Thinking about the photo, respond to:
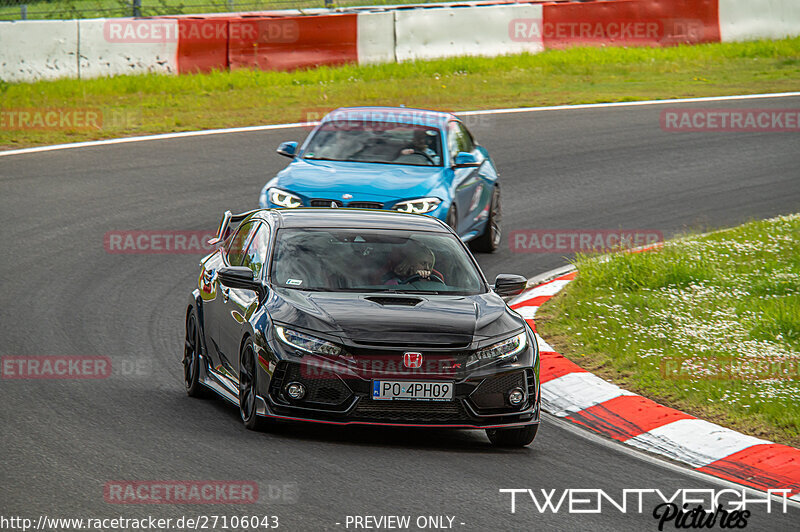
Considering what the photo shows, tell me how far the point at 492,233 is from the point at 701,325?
4.71 metres

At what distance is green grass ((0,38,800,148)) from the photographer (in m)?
21.2

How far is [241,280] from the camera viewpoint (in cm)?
796

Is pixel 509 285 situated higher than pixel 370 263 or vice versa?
pixel 370 263

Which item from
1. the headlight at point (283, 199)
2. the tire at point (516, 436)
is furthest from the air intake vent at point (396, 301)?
the headlight at point (283, 199)

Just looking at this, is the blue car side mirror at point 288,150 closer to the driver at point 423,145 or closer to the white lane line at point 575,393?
the driver at point 423,145

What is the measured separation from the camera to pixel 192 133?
20.3 m

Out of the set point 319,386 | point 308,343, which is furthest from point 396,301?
point 319,386

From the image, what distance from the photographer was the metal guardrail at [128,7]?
883 inches

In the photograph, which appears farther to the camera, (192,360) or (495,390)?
(192,360)

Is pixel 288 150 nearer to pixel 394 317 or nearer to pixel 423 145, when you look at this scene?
pixel 423 145

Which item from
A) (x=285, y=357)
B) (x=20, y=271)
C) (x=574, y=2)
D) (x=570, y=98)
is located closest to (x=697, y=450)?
(x=285, y=357)

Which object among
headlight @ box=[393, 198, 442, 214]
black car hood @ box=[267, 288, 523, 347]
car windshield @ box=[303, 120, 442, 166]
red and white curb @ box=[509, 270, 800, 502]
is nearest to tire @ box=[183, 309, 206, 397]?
black car hood @ box=[267, 288, 523, 347]

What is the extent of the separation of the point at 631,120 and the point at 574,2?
5566mm

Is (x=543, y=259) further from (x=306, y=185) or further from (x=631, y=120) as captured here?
(x=631, y=120)
